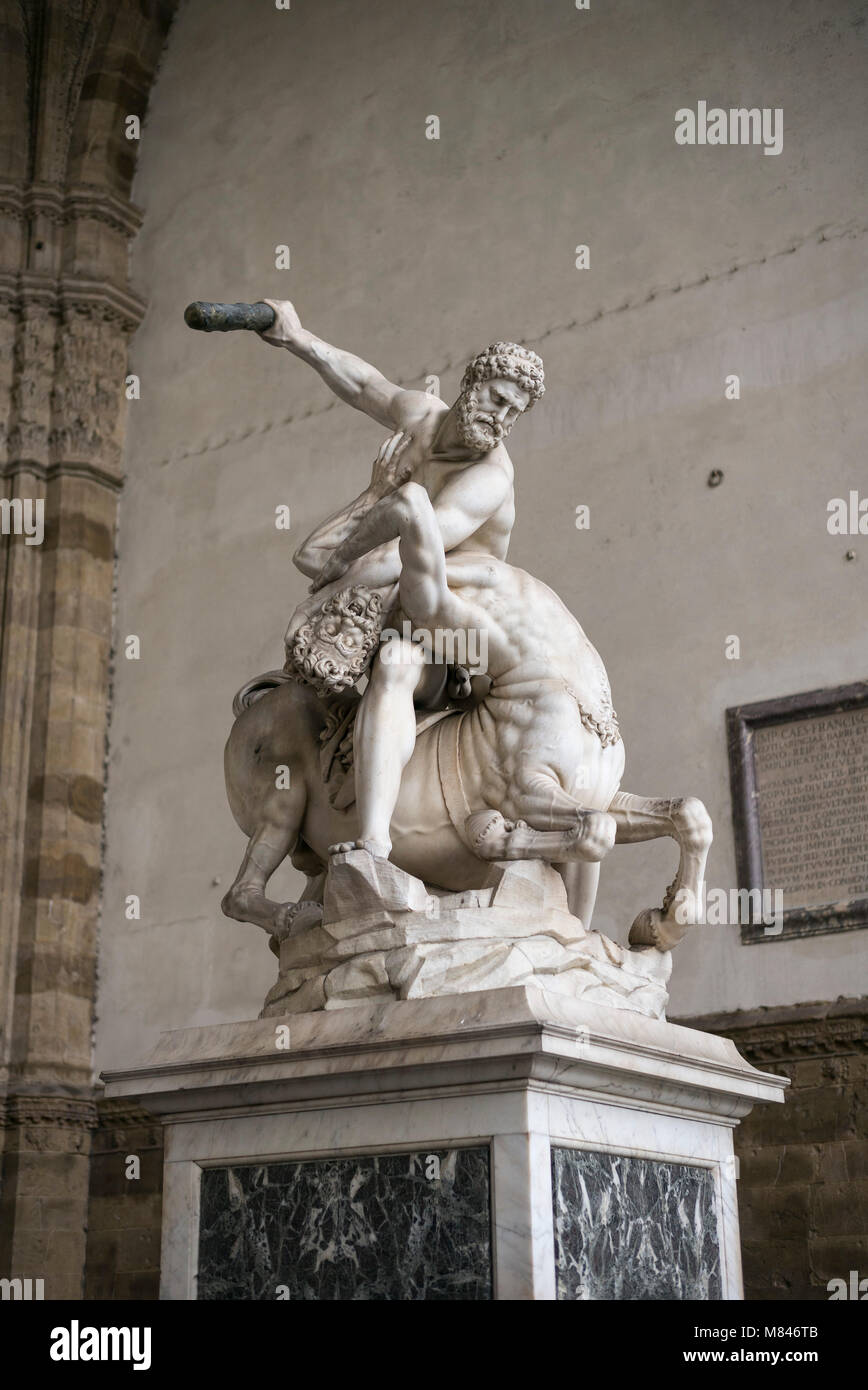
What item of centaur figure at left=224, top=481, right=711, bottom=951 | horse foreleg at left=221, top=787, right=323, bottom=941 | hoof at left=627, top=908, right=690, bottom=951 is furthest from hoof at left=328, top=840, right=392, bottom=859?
hoof at left=627, top=908, right=690, bottom=951

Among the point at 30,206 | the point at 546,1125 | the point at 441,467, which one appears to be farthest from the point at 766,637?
the point at 30,206

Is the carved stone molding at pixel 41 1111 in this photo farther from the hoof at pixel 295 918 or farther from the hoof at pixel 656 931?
the hoof at pixel 656 931

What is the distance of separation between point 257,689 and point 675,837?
48.4 inches

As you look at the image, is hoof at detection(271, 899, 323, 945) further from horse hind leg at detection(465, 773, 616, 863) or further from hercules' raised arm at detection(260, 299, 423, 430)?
hercules' raised arm at detection(260, 299, 423, 430)

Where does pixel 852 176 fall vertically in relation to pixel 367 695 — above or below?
above

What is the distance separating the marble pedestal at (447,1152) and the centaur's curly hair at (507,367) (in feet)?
5.15

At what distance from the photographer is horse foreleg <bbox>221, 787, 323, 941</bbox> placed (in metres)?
4.00

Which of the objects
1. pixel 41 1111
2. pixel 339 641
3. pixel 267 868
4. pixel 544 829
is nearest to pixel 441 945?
pixel 544 829

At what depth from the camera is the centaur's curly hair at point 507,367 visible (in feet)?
13.0

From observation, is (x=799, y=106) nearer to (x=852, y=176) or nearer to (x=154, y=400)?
(x=852, y=176)

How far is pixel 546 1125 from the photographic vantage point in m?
3.29

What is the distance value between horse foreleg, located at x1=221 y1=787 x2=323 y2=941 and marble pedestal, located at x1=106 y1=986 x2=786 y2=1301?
34 centimetres
